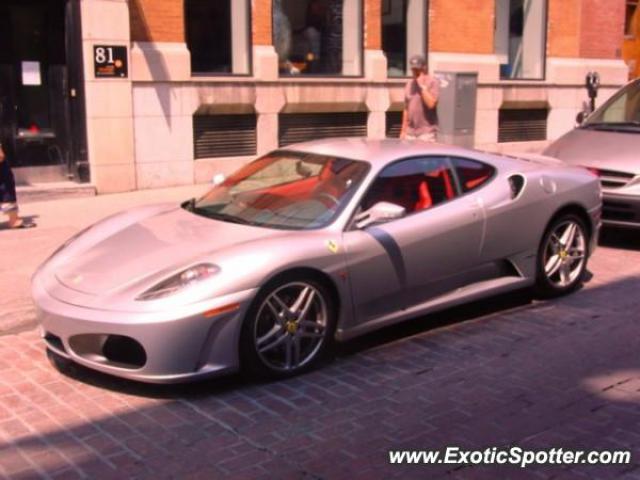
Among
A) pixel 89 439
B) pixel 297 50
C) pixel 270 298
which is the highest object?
pixel 297 50

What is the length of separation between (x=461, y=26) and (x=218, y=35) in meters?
5.34

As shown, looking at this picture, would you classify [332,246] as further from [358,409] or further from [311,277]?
[358,409]

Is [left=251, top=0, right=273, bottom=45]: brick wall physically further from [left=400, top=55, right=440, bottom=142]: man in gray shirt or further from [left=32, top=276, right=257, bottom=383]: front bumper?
[left=32, top=276, right=257, bottom=383]: front bumper

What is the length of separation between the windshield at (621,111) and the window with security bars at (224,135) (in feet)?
18.2

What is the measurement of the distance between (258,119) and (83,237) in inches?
317

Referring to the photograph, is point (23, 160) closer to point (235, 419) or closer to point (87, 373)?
point (87, 373)

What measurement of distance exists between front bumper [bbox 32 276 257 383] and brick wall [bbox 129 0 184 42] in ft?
26.9

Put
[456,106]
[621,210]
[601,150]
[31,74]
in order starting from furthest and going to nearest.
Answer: [31,74] < [456,106] < [601,150] < [621,210]

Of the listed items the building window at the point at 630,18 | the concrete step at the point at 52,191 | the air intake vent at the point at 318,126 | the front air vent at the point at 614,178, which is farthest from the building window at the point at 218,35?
the building window at the point at 630,18

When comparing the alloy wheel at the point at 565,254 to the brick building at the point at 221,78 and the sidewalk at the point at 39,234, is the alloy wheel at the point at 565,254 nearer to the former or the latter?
the sidewalk at the point at 39,234

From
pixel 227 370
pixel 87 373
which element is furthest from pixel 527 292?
pixel 87 373

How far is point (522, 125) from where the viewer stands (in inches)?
703

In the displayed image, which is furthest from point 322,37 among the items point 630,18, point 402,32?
point 630,18

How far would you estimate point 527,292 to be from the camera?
7180mm
